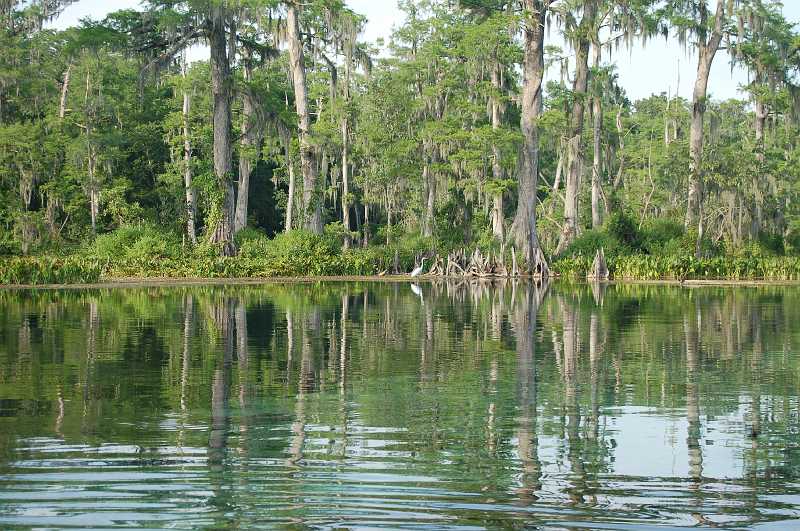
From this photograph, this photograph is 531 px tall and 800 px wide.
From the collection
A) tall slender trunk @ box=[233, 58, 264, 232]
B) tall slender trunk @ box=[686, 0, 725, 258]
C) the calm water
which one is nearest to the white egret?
tall slender trunk @ box=[233, 58, 264, 232]

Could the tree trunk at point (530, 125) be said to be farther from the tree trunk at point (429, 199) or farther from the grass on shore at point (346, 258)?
the tree trunk at point (429, 199)

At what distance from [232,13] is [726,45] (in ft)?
78.1

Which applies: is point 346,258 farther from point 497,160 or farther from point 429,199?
point 497,160

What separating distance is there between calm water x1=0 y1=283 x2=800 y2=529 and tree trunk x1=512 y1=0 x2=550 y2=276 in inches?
895

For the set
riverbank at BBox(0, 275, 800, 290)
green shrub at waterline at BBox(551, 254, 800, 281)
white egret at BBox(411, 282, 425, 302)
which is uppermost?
green shrub at waterline at BBox(551, 254, 800, 281)

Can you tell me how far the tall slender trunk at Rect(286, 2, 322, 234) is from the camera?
44.4 meters

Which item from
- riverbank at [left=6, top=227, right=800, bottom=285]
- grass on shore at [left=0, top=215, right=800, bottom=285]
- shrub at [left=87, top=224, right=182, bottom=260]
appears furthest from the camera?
shrub at [left=87, top=224, right=182, bottom=260]

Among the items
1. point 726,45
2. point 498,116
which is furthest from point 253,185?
point 726,45

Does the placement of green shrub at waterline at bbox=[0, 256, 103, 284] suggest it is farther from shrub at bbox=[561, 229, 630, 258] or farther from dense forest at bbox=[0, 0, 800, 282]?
shrub at bbox=[561, 229, 630, 258]

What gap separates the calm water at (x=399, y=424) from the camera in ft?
21.0

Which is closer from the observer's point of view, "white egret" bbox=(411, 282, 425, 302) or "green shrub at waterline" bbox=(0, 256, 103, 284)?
"white egret" bbox=(411, 282, 425, 302)

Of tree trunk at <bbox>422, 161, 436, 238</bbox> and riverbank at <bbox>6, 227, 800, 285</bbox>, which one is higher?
tree trunk at <bbox>422, 161, 436, 238</bbox>

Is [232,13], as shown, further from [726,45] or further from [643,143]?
[643,143]

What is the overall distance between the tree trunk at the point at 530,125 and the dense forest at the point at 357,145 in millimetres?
89
